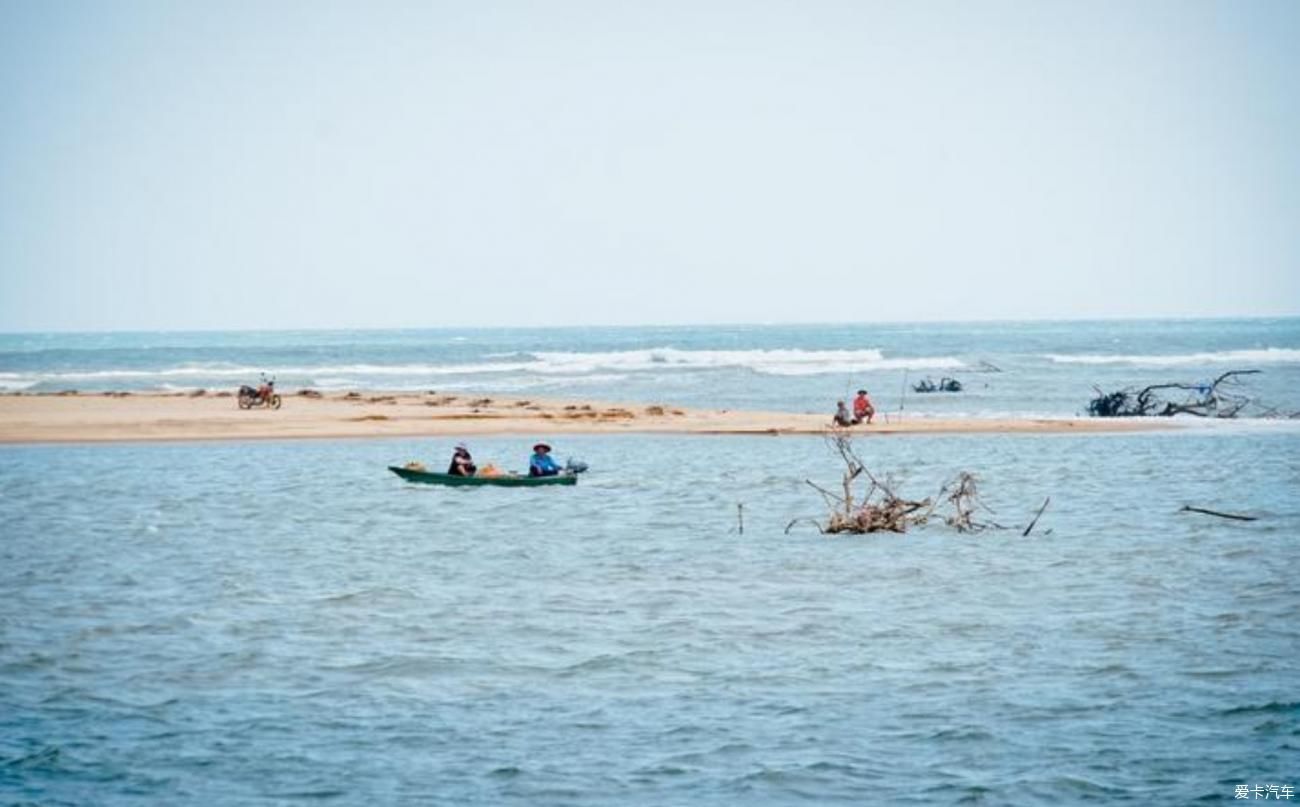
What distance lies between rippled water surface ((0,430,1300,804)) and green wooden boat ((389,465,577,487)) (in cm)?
75

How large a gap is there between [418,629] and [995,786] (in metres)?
7.61

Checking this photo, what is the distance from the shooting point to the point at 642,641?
1556 centimetres

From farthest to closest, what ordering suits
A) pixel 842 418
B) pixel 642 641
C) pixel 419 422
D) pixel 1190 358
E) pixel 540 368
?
pixel 1190 358 → pixel 540 368 → pixel 419 422 → pixel 842 418 → pixel 642 641

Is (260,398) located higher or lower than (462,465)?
higher

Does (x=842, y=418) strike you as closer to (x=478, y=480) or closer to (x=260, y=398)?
(x=478, y=480)

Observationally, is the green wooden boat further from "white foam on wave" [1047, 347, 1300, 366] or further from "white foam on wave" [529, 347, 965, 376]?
"white foam on wave" [1047, 347, 1300, 366]

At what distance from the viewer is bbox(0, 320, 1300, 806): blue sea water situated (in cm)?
1132

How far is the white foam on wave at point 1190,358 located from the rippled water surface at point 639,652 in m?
63.1

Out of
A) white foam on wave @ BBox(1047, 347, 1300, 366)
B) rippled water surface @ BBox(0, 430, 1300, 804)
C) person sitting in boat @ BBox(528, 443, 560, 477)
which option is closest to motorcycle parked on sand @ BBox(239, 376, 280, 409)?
rippled water surface @ BBox(0, 430, 1300, 804)

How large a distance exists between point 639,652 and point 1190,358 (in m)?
86.4

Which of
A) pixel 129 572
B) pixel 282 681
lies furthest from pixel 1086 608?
pixel 129 572

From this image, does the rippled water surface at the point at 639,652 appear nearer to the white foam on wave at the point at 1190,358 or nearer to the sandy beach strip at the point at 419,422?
the sandy beach strip at the point at 419,422

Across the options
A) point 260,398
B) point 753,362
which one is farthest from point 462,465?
point 753,362

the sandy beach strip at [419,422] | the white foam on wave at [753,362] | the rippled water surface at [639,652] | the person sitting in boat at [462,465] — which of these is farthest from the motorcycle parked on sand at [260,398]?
the white foam on wave at [753,362]
